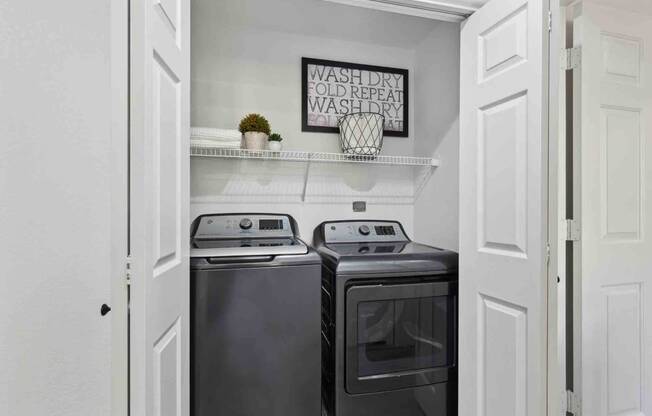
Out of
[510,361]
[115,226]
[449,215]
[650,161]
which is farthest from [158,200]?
[650,161]

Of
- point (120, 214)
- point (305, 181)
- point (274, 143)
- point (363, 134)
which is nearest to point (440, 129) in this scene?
point (363, 134)

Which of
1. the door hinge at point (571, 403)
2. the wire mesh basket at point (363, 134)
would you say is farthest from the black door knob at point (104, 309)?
the door hinge at point (571, 403)

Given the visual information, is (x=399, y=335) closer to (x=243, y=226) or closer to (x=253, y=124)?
(x=243, y=226)

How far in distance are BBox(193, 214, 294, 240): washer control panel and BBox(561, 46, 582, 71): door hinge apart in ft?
5.56

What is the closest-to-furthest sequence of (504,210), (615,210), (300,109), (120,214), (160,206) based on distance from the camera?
1. (120,214)
2. (160,206)
3. (504,210)
4. (615,210)
5. (300,109)

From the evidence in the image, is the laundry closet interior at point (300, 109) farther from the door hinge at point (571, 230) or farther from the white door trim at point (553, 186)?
the white door trim at point (553, 186)

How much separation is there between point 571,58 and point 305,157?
4.85 feet

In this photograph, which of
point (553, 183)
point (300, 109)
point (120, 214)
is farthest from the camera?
point (300, 109)

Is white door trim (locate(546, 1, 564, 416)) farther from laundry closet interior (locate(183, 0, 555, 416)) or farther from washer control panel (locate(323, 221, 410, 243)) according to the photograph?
washer control panel (locate(323, 221, 410, 243))

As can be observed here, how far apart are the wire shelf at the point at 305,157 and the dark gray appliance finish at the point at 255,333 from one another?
63 cm

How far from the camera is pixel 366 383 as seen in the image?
1648mm

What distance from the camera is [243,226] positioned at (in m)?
2.04

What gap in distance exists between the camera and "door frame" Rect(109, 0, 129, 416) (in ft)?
2.68

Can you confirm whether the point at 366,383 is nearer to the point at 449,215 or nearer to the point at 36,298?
the point at 449,215
